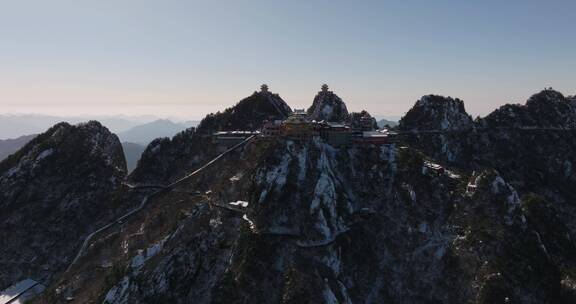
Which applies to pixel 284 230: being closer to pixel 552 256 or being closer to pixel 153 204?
pixel 153 204

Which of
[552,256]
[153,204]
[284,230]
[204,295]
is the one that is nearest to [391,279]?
[284,230]

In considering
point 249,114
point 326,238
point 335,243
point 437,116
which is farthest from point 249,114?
point 437,116

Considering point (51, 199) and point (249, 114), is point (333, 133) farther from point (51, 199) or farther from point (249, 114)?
point (51, 199)

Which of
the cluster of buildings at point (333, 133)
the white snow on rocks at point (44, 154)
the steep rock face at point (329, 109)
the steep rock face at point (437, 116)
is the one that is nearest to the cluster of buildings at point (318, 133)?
the cluster of buildings at point (333, 133)

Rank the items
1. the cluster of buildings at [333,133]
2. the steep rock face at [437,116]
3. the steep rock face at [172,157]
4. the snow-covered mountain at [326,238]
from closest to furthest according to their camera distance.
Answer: the snow-covered mountain at [326,238], the cluster of buildings at [333,133], the steep rock face at [172,157], the steep rock face at [437,116]

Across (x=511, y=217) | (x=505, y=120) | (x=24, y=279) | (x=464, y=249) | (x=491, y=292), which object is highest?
(x=505, y=120)

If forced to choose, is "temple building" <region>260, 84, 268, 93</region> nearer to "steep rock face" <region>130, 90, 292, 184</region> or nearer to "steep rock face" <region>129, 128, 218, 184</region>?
"steep rock face" <region>130, 90, 292, 184</region>

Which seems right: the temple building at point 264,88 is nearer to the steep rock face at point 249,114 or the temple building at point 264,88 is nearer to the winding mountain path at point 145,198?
the steep rock face at point 249,114
